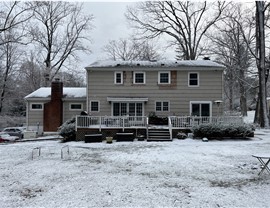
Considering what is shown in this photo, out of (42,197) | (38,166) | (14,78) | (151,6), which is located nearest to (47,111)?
(38,166)

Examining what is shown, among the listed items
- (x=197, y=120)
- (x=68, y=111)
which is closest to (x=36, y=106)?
(x=68, y=111)

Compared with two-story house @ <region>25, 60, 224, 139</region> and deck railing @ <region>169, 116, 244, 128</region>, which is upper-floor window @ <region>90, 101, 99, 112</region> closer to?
two-story house @ <region>25, 60, 224, 139</region>

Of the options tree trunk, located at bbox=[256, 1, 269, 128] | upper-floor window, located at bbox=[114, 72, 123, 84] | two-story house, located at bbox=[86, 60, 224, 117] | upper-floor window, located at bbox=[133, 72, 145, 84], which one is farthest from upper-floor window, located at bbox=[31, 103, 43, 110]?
tree trunk, located at bbox=[256, 1, 269, 128]

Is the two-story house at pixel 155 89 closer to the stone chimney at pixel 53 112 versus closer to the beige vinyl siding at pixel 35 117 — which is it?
the stone chimney at pixel 53 112

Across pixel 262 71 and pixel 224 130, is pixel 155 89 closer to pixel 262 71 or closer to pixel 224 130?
pixel 224 130

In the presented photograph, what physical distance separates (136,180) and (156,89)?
1349 cm

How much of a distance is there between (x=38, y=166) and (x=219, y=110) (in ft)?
49.0

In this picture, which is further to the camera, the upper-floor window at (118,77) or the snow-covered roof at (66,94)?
the snow-covered roof at (66,94)

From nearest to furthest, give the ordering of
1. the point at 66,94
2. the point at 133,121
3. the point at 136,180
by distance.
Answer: the point at 136,180
the point at 133,121
the point at 66,94

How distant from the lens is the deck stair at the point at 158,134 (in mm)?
14714

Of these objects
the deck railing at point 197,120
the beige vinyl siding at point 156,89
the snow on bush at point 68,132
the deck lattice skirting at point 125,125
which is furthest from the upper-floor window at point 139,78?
the snow on bush at point 68,132

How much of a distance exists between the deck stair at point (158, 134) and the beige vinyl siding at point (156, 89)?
3.74 m

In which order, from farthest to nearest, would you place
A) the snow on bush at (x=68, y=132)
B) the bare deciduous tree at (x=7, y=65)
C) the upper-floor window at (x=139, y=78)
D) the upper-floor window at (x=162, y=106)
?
the bare deciduous tree at (x=7, y=65), the upper-floor window at (x=139, y=78), the upper-floor window at (x=162, y=106), the snow on bush at (x=68, y=132)

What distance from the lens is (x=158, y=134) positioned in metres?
15.4
